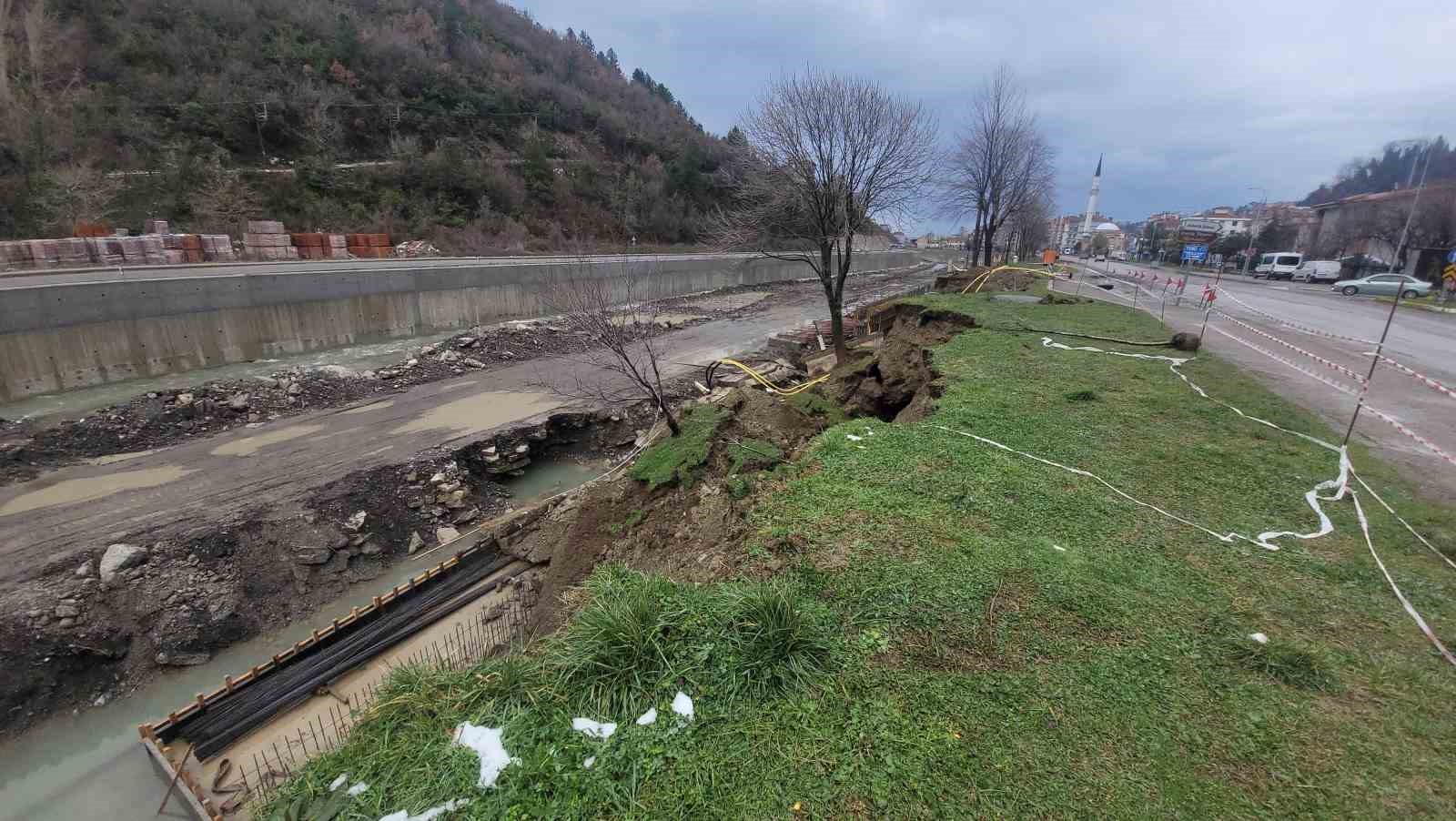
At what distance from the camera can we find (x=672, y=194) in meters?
60.2

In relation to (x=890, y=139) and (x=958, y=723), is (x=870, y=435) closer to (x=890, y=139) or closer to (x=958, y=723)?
(x=958, y=723)

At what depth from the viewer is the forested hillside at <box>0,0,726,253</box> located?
30.2 metres

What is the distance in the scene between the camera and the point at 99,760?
572 centimetres

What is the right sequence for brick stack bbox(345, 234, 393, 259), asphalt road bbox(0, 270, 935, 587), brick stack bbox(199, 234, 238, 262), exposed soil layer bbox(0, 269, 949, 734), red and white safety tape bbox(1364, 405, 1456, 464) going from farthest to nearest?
1. brick stack bbox(345, 234, 393, 259)
2. brick stack bbox(199, 234, 238, 262)
3. asphalt road bbox(0, 270, 935, 587)
4. red and white safety tape bbox(1364, 405, 1456, 464)
5. exposed soil layer bbox(0, 269, 949, 734)

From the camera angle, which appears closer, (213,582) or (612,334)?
(213,582)

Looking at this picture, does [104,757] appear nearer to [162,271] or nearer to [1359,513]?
[1359,513]

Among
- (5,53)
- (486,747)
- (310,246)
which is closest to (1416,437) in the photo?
(486,747)

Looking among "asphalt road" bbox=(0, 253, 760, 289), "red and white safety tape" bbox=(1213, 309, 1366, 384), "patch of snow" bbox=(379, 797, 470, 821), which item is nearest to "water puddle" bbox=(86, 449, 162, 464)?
"asphalt road" bbox=(0, 253, 760, 289)

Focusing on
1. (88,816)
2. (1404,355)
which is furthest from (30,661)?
(1404,355)

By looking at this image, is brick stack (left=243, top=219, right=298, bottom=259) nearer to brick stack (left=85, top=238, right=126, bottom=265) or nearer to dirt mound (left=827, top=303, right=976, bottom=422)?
brick stack (left=85, top=238, right=126, bottom=265)

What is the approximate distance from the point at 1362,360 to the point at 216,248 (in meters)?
36.9

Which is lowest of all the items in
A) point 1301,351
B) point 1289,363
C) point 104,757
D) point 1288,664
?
point 104,757

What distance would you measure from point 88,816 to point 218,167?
41035 mm

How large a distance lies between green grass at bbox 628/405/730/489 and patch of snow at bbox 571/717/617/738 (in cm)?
404
